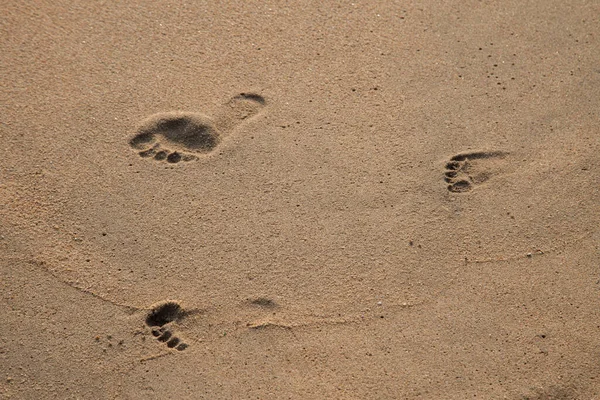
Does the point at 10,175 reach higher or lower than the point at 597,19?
lower

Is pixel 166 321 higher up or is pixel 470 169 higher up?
pixel 470 169

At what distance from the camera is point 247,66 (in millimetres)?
3686

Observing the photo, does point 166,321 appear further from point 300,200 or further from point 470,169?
point 470,169

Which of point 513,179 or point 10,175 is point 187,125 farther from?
point 513,179

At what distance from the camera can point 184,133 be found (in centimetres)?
340

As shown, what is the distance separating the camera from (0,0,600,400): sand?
2803mm

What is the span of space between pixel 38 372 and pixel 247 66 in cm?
178

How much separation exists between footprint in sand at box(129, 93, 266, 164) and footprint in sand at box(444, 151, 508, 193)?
967 millimetres

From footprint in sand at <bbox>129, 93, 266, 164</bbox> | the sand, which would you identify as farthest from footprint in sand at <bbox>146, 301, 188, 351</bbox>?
footprint in sand at <bbox>129, 93, 266, 164</bbox>

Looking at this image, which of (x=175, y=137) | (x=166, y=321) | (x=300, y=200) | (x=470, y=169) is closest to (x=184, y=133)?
(x=175, y=137)

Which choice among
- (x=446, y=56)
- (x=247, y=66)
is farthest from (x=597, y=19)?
(x=247, y=66)

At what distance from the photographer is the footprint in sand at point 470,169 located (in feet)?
10.8

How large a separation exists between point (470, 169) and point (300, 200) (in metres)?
0.80

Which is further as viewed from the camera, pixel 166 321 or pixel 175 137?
pixel 175 137
